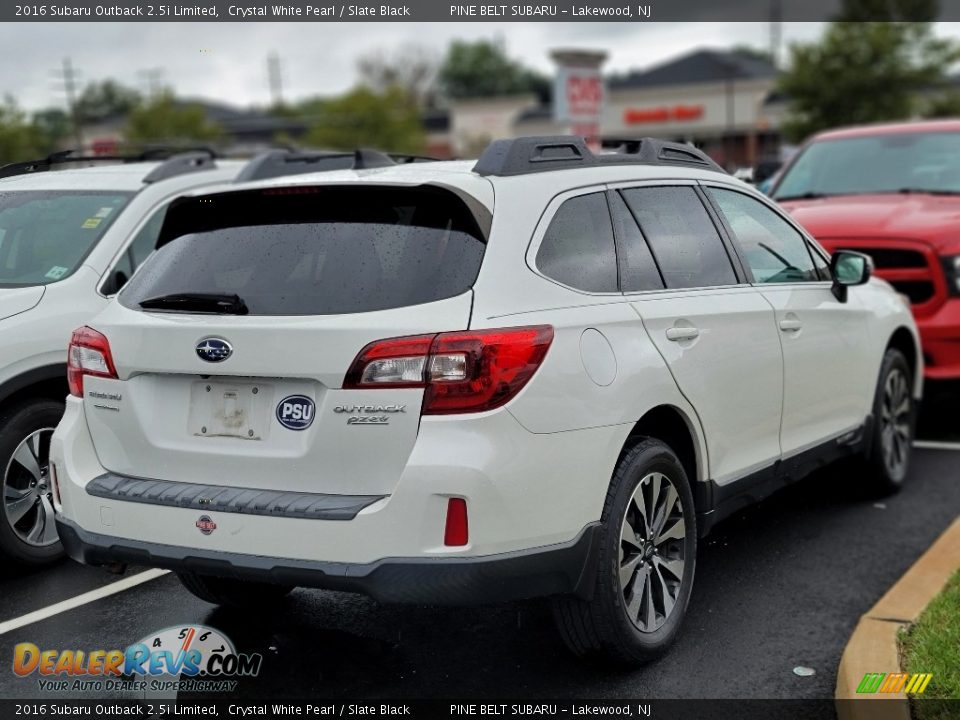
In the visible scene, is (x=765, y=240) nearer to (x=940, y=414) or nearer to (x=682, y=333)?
(x=682, y=333)

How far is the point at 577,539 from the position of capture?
3848 mm

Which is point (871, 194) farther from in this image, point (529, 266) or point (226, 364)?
point (226, 364)

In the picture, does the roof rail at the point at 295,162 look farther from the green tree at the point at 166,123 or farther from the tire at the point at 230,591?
the green tree at the point at 166,123

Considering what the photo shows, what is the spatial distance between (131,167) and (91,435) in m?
3.38

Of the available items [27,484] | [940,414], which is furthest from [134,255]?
[940,414]

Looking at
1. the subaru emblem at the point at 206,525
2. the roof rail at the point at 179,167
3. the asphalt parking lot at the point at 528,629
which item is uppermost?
the roof rail at the point at 179,167

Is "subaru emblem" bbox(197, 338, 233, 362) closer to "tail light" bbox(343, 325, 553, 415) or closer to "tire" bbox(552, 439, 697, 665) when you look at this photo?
"tail light" bbox(343, 325, 553, 415)

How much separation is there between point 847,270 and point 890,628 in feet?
7.10

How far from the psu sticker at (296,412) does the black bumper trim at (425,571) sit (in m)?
0.43

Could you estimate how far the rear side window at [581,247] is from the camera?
163 inches

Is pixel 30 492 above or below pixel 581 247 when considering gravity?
below

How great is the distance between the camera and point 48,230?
20.7ft

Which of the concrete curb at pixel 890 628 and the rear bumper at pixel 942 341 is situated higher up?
the rear bumper at pixel 942 341

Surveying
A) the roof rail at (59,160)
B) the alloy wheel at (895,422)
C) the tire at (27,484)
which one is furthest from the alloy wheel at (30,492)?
the alloy wheel at (895,422)
